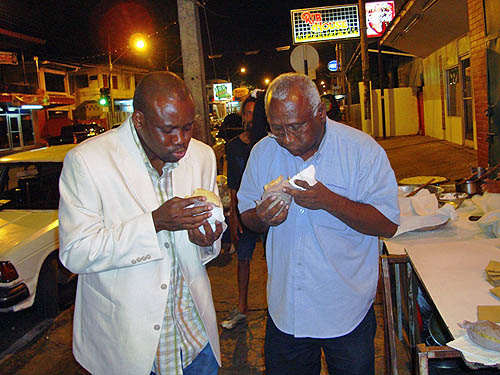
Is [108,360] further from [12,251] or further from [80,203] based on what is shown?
[12,251]

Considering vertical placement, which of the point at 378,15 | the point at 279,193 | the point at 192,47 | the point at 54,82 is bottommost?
the point at 279,193

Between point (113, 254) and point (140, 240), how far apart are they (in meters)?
0.12

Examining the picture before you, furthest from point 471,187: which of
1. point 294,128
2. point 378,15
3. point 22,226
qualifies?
point 378,15

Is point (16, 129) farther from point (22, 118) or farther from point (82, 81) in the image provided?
point (82, 81)

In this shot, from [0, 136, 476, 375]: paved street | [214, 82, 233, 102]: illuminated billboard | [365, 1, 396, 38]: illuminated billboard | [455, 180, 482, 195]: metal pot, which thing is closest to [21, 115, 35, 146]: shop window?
[214, 82, 233, 102]: illuminated billboard

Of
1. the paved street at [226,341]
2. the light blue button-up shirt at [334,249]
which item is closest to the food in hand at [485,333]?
the light blue button-up shirt at [334,249]

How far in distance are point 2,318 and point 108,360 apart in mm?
4288

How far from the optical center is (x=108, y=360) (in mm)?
2078

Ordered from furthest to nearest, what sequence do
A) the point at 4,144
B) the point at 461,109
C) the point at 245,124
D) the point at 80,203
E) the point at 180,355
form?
the point at 4,144
the point at 461,109
the point at 245,124
the point at 180,355
the point at 80,203

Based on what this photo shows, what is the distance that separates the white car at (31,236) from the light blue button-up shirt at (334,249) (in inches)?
137

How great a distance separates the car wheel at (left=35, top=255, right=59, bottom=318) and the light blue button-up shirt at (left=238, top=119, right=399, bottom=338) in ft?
12.2

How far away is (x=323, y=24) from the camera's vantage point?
69.4ft

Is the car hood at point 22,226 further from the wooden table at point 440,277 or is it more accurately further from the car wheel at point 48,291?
the wooden table at point 440,277

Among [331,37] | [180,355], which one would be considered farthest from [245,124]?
[331,37]
